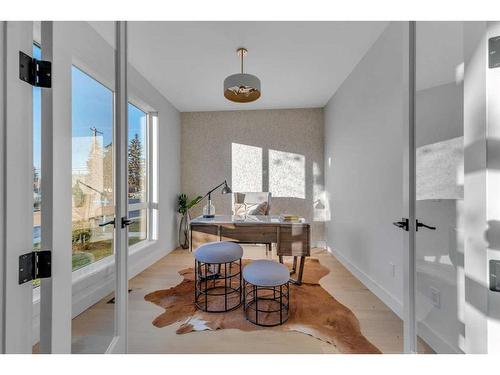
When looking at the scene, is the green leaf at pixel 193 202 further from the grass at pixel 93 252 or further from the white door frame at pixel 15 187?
the white door frame at pixel 15 187

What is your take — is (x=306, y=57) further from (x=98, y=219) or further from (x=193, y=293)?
(x=193, y=293)

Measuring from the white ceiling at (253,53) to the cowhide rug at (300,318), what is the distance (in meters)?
2.09

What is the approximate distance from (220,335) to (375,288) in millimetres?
1651

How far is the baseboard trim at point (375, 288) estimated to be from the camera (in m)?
2.00

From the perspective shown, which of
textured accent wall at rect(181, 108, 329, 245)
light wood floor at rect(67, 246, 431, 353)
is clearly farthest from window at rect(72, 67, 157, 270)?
textured accent wall at rect(181, 108, 329, 245)

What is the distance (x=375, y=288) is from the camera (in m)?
2.35

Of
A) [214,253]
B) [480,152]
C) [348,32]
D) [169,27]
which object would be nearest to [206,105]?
[169,27]

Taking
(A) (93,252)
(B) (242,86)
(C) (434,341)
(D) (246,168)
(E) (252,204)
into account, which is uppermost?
(B) (242,86)

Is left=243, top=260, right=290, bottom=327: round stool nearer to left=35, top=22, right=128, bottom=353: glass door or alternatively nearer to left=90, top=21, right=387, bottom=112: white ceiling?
left=35, top=22, right=128, bottom=353: glass door

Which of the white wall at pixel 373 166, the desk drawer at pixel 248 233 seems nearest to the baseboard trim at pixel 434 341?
the white wall at pixel 373 166

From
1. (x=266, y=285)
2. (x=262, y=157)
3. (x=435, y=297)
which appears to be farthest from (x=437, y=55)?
(x=262, y=157)

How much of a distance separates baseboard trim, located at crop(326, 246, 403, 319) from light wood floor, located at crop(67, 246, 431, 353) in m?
0.04

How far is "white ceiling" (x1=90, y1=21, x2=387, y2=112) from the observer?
7.02 ft

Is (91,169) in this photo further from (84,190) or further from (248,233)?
(248,233)
